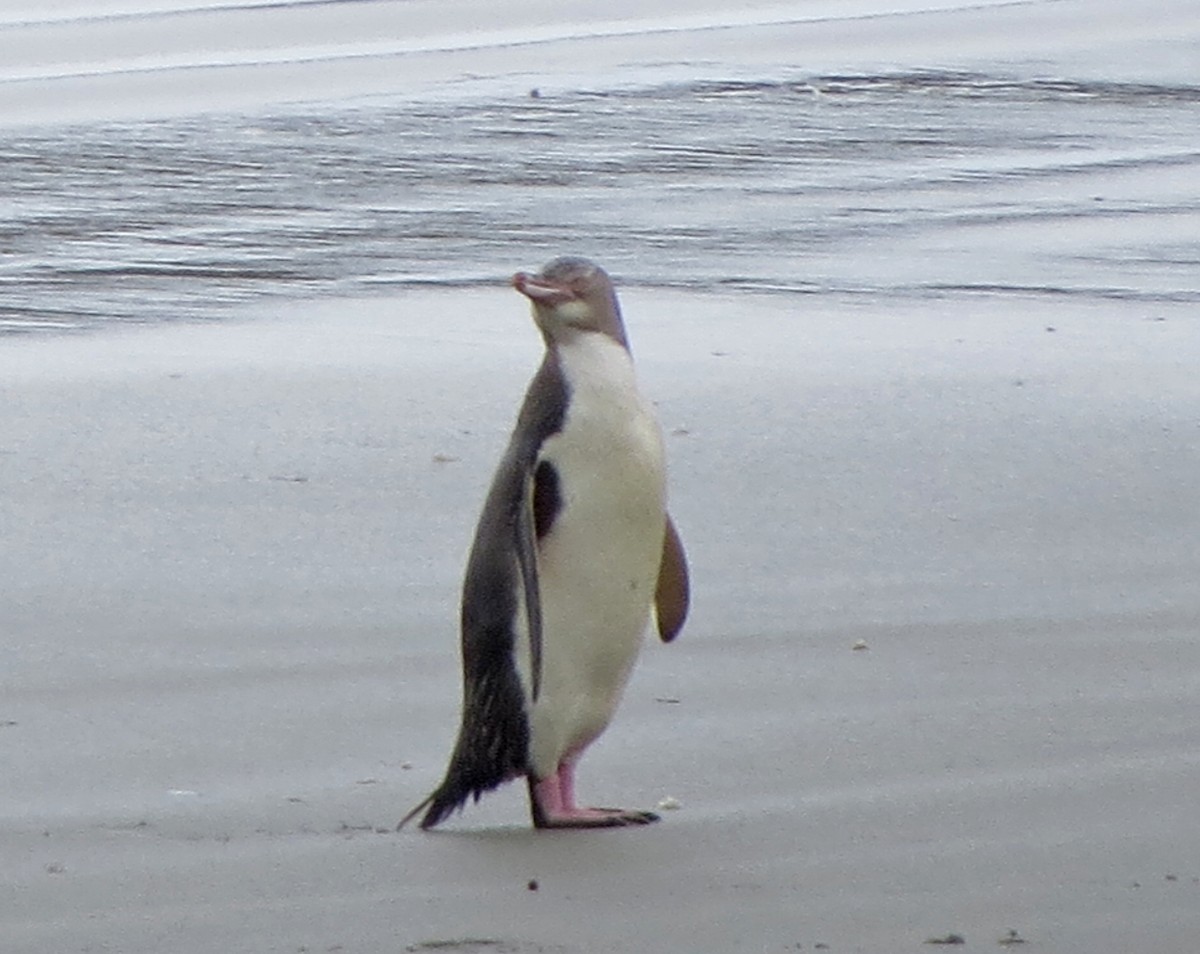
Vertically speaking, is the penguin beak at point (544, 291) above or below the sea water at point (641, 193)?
below

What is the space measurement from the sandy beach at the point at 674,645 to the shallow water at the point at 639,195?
533 millimetres

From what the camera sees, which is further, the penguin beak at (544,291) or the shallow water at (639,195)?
the shallow water at (639,195)

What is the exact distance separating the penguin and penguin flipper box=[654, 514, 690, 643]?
18 cm

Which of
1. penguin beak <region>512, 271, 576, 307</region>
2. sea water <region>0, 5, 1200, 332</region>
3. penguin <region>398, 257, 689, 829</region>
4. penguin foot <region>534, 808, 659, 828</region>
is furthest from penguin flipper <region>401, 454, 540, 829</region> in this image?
sea water <region>0, 5, 1200, 332</region>

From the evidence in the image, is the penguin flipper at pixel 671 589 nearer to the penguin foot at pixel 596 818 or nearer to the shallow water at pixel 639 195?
the penguin foot at pixel 596 818

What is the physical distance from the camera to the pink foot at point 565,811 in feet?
13.5

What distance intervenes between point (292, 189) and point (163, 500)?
14.5 feet

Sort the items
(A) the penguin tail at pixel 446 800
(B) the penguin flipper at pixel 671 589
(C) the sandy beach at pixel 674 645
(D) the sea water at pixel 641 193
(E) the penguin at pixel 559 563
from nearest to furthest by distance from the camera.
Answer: (C) the sandy beach at pixel 674 645, (A) the penguin tail at pixel 446 800, (E) the penguin at pixel 559 563, (B) the penguin flipper at pixel 671 589, (D) the sea water at pixel 641 193

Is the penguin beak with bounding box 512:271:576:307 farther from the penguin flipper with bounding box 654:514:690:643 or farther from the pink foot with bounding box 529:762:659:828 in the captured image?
the pink foot with bounding box 529:762:659:828

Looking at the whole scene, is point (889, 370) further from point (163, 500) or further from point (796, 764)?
point (796, 764)

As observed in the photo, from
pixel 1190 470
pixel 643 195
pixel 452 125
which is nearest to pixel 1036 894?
pixel 1190 470

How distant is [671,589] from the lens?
14.8 feet

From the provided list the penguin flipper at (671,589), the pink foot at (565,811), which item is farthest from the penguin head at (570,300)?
the pink foot at (565,811)

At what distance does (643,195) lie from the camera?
408 inches
